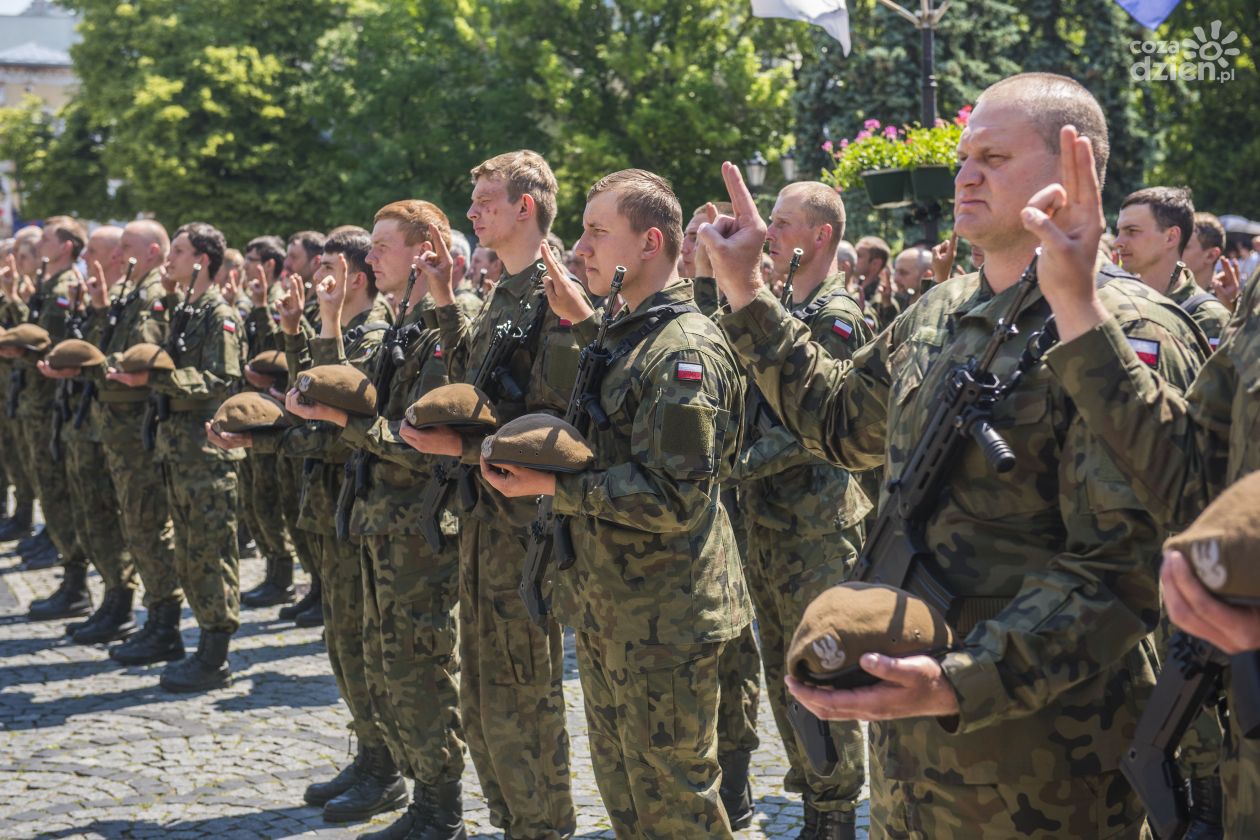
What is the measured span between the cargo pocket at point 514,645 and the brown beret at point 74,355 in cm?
490

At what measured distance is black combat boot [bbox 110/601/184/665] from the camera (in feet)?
29.0

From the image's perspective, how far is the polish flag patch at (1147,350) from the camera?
2746 mm

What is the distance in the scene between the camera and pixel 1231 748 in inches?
97.8

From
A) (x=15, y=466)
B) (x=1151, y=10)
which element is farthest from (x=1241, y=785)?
(x=15, y=466)

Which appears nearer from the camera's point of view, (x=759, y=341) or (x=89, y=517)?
(x=759, y=341)

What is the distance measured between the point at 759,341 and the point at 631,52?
1273 inches

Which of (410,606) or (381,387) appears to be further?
(381,387)

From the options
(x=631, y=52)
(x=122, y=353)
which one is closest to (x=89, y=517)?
(x=122, y=353)

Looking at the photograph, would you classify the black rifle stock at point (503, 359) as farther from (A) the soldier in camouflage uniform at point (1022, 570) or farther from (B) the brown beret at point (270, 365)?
(B) the brown beret at point (270, 365)

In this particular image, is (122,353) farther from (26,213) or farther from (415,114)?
(26,213)

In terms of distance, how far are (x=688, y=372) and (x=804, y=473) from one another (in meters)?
1.69

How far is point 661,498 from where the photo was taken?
4059 mm

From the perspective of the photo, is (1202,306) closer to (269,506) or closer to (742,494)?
(742,494)

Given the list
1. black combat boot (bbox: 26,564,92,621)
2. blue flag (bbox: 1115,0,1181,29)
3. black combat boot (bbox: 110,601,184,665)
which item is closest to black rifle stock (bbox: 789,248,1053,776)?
blue flag (bbox: 1115,0,1181,29)
